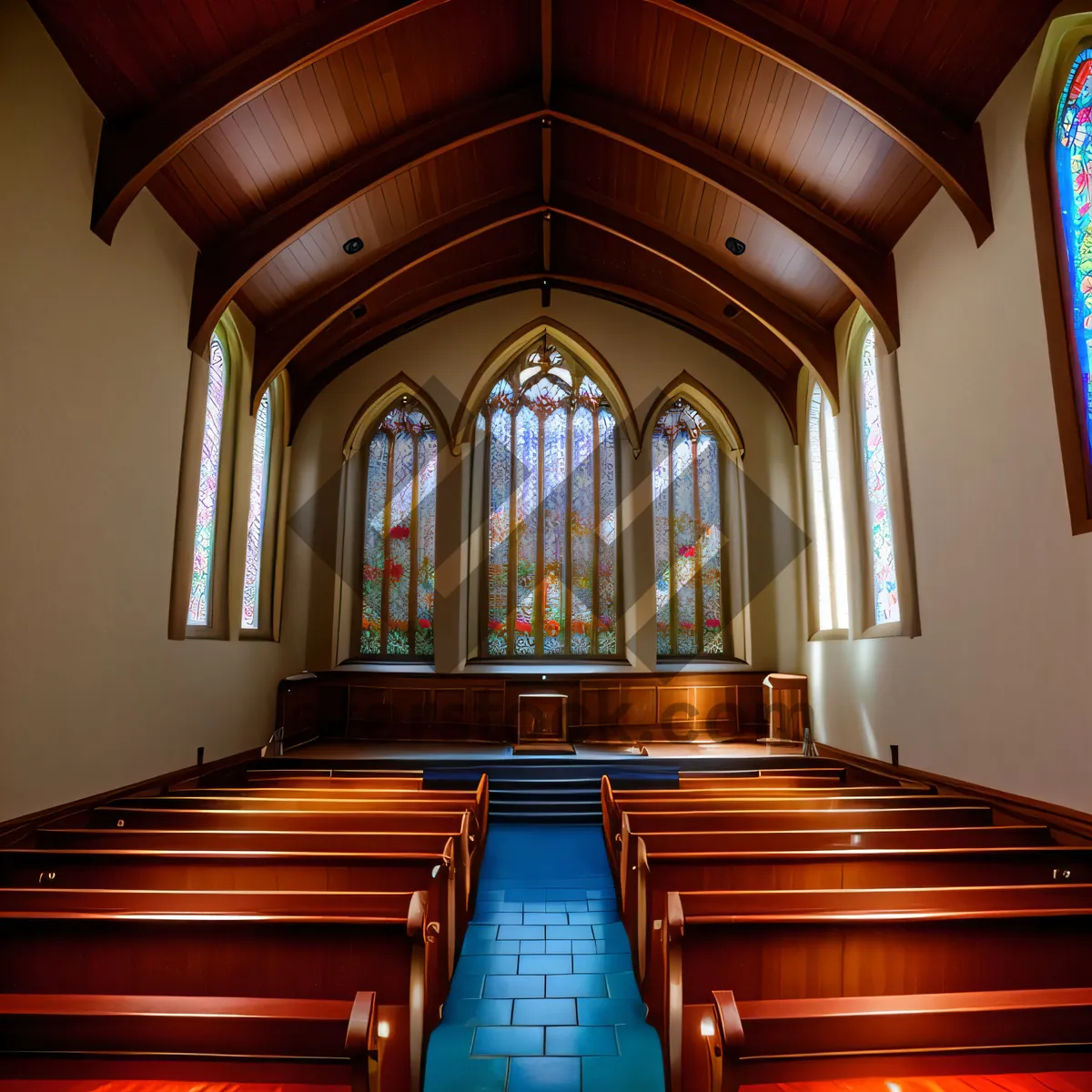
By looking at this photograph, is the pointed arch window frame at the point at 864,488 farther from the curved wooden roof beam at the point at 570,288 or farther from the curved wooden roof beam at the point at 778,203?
the curved wooden roof beam at the point at 570,288

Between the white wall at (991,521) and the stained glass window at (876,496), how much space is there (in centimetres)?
52

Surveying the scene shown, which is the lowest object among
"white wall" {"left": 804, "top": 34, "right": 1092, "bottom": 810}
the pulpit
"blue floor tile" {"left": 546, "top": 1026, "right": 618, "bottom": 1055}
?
"blue floor tile" {"left": 546, "top": 1026, "right": 618, "bottom": 1055}

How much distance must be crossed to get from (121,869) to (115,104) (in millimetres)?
4799

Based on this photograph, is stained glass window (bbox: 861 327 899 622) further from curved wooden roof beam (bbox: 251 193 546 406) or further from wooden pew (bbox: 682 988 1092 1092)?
wooden pew (bbox: 682 988 1092 1092)

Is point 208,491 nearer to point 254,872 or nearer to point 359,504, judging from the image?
point 359,504

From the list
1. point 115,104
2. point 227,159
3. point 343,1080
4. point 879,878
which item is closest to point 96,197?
point 115,104

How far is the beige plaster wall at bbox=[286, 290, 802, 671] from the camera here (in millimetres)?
9352

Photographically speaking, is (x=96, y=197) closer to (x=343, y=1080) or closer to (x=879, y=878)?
(x=343, y=1080)

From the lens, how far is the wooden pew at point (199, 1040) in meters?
1.49

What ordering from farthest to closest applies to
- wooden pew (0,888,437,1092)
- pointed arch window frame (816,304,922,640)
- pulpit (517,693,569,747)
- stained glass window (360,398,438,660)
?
stained glass window (360,398,438,660)
pulpit (517,693,569,747)
pointed arch window frame (816,304,922,640)
wooden pew (0,888,437,1092)

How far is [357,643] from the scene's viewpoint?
31.6 ft

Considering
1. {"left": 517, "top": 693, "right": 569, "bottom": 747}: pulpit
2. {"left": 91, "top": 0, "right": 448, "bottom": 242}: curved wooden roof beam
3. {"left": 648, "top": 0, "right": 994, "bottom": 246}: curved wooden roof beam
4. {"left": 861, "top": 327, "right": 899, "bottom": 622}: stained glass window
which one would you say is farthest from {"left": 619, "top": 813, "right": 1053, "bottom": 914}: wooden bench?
{"left": 91, "top": 0, "right": 448, "bottom": 242}: curved wooden roof beam

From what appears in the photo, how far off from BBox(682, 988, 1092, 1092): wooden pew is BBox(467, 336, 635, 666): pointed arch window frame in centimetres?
794

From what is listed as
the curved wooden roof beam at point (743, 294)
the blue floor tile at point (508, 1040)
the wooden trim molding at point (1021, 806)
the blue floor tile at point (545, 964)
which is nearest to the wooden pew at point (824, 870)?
the blue floor tile at point (545, 964)
